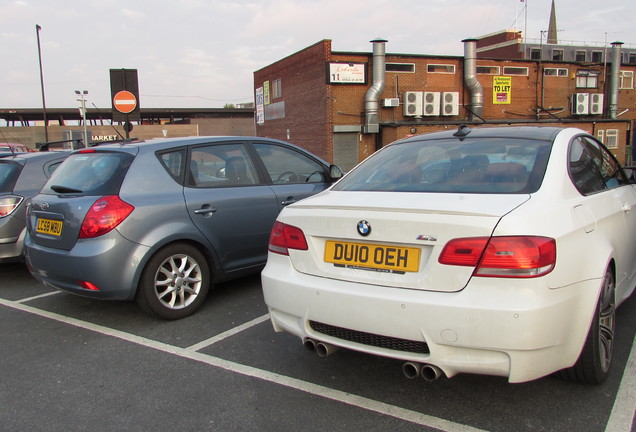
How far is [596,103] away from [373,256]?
3926 cm

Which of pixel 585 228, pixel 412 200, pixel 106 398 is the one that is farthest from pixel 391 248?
pixel 106 398

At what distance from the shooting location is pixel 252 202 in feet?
15.8

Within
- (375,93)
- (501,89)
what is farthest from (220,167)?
(501,89)

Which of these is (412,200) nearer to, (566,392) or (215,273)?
(566,392)

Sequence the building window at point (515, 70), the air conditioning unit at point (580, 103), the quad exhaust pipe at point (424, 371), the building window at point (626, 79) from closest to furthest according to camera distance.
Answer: the quad exhaust pipe at point (424, 371)
the building window at point (515, 70)
the air conditioning unit at point (580, 103)
the building window at point (626, 79)

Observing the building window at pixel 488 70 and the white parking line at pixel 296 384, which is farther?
the building window at pixel 488 70

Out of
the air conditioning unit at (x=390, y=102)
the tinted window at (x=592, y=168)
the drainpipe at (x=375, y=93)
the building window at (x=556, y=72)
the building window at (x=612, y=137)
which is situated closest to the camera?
the tinted window at (x=592, y=168)

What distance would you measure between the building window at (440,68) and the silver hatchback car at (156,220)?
→ 27974 mm

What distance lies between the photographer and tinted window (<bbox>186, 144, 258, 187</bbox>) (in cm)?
457

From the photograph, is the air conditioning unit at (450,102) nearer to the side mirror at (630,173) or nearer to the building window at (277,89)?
the building window at (277,89)

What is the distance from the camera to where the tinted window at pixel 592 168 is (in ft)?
9.75

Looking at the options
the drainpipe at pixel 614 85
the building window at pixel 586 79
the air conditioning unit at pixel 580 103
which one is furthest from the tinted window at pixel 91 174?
the drainpipe at pixel 614 85

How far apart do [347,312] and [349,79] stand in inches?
1084

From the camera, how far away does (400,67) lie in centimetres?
2992
